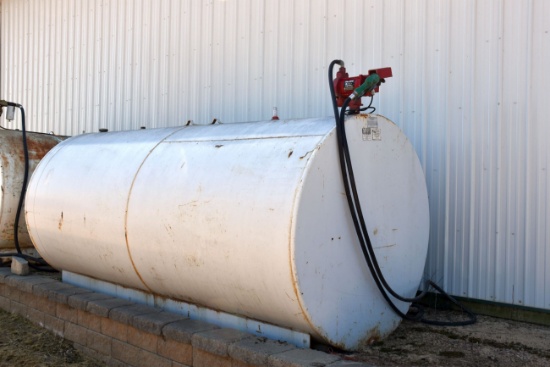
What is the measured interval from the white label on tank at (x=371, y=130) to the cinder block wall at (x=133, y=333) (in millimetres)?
1483

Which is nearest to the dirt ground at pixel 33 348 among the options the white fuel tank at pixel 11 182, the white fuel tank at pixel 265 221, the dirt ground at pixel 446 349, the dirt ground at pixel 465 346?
the dirt ground at pixel 446 349

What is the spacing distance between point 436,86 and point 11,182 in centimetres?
498

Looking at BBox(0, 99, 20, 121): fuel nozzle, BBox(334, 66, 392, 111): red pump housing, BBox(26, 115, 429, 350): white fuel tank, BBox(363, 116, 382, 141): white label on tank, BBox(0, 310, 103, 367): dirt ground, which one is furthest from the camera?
BBox(0, 99, 20, 121): fuel nozzle

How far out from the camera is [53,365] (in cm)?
525

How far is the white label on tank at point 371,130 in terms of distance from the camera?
4.11 meters

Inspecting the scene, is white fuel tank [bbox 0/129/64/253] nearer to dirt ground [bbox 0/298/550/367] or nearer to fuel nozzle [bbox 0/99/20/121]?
fuel nozzle [bbox 0/99/20/121]

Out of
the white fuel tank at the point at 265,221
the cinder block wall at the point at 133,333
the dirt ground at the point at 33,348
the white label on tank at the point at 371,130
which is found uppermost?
the white label on tank at the point at 371,130

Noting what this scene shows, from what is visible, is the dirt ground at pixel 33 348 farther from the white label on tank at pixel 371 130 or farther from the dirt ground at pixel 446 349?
the white label on tank at pixel 371 130

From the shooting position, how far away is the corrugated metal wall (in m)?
4.73

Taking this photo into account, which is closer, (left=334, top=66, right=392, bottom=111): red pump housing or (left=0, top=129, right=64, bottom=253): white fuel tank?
(left=334, top=66, right=392, bottom=111): red pump housing

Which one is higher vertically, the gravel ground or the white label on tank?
the white label on tank

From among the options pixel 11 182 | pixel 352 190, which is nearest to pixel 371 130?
pixel 352 190

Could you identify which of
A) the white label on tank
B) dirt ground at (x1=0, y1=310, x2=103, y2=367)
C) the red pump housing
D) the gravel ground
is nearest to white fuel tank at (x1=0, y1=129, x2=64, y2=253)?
dirt ground at (x1=0, y1=310, x2=103, y2=367)

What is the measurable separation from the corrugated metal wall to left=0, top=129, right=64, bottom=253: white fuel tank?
1.72 metres
